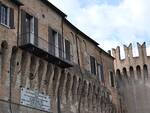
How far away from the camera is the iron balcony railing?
19094 millimetres

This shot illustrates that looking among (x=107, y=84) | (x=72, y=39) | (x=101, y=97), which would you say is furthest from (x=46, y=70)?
(x=107, y=84)

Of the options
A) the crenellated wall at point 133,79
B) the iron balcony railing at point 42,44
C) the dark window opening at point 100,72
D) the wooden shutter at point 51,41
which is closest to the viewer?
the iron balcony railing at point 42,44

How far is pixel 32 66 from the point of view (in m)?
19.7

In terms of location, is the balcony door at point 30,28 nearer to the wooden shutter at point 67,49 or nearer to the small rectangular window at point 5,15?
the small rectangular window at point 5,15

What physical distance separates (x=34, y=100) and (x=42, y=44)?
344cm

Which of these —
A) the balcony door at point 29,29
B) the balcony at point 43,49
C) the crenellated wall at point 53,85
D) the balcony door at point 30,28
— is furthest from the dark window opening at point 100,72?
the balcony door at point 30,28

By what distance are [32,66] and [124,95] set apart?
56.1 feet

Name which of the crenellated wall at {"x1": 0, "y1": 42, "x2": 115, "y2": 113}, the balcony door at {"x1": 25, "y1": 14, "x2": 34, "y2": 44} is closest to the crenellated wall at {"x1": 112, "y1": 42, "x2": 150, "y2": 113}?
the crenellated wall at {"x1": 0, "y1": 42, "x2": 115, "y2": 113}

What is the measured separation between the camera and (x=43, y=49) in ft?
65.5

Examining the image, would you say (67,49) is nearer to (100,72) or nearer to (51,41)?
(51,41)

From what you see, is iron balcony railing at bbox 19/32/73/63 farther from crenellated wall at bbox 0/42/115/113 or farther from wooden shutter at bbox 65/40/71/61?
crenellated wall at bbox 0/42/115/113

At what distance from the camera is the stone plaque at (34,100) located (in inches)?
733

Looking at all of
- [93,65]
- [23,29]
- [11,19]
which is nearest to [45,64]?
[23,29]

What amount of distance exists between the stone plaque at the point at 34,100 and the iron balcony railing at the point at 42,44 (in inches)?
96.1
